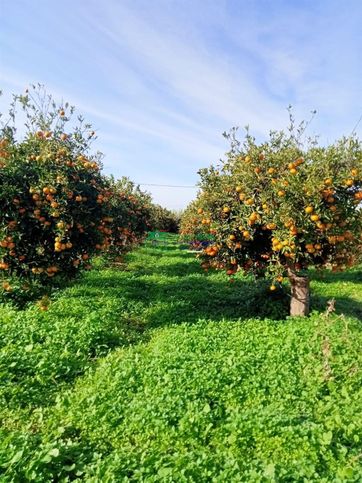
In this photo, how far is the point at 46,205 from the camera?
7.37 meters

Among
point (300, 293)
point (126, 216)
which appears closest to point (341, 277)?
point (300, 293)

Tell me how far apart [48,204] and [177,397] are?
443cm

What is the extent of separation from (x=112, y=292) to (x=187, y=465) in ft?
25.6

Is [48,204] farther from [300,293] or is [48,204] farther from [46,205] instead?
[300,293]

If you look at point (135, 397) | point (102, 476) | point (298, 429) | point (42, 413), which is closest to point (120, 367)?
point (135, 397)

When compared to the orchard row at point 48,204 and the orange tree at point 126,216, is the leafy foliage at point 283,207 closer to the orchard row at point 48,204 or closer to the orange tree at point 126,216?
the orchard row at point 48,204

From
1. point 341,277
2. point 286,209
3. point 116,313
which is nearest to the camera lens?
point 286,209

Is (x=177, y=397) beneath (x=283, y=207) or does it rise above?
beneath

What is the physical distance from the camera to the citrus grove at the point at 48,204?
7.33m

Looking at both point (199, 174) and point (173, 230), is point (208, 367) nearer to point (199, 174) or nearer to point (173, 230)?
point (199, 174)

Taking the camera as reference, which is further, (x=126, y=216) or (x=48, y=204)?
(x=126, y=216)

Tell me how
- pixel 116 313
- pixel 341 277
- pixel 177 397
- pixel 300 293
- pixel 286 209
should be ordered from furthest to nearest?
pixel 341 277 → pixel 116 313 → pixel 300 293 → pixel 286 209 → pixel 177 397

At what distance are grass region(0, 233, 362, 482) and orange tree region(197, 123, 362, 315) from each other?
1.26 m

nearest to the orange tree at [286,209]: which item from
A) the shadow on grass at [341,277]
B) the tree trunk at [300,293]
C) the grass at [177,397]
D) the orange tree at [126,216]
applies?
the tree trunk at [300,293]
